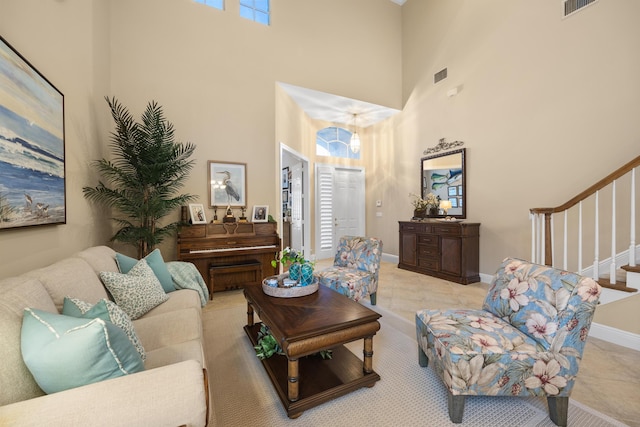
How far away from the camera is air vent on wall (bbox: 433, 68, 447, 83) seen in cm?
479

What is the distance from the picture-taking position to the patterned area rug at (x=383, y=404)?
4.96 ft

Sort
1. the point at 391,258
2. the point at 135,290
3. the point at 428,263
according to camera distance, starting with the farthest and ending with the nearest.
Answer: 1. the point at 391,258
2. the point at 428,263
3. the point at 135,290

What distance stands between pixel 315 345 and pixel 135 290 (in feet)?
4.45

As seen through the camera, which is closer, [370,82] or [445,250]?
[445,250]

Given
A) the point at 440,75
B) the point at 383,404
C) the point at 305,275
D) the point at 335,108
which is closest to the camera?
the point at 383,404

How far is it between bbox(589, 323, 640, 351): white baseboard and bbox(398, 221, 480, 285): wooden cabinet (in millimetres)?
1655

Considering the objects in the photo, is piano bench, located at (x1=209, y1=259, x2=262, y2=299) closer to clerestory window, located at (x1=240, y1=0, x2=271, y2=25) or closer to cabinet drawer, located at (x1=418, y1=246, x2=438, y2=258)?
cabinet drawer, located at (x1=418, y1=246, x2=438, y2=258)

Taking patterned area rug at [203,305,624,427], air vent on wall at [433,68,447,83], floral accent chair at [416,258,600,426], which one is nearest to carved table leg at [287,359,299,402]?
patterned area rug at [203,305,624,427]

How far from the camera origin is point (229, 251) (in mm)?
3662

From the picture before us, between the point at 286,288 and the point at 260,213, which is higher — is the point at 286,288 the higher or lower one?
the lower one

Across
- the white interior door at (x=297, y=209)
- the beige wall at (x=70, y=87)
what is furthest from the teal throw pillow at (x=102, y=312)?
the white interior door at (x=297, y=209)

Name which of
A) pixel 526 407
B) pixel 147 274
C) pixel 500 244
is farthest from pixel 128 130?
pixel 500 244

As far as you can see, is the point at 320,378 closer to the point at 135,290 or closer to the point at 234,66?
the point at 135,290

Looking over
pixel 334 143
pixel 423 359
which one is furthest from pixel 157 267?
pixel 334 143
